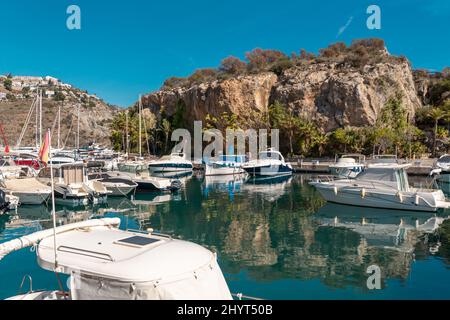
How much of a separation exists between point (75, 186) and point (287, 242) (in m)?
16.7

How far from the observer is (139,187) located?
33.4 meters

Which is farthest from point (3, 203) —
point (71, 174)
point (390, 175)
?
point (390, 175)

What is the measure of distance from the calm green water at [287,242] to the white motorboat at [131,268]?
5372 millimetres

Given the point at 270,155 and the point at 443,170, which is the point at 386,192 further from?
the point at 270,155

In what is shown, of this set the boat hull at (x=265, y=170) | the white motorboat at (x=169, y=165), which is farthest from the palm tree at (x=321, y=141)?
the white motorboat at (x=169, y=165)

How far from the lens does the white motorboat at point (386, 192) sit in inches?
904

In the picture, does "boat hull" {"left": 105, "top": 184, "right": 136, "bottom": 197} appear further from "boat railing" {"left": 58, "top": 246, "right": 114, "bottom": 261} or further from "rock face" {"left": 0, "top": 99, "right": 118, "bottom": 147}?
"rock face" {"left": 0, "top": 99, "right": 118, "bottom": 147}

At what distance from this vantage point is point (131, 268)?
5.59m

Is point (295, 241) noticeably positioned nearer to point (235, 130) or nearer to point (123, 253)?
point (123, 253)

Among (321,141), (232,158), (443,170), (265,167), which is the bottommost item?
(443,170)

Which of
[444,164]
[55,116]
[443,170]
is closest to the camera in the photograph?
[443,170]

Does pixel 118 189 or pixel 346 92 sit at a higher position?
pixel 346 92

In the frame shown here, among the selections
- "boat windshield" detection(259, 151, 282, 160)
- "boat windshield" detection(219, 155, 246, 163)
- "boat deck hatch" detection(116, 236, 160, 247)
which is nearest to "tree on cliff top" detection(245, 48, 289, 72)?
"boat windshield" detection(219, 155, 246, 163)

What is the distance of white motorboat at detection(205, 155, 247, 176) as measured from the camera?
1914 inches
